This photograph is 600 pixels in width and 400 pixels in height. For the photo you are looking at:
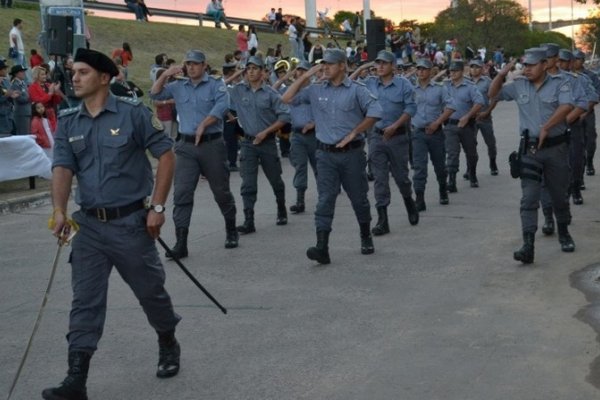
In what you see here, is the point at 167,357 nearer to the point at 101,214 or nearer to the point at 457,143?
the point at 101,214

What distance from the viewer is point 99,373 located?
23.2 ft

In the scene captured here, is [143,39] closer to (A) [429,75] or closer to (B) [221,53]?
(B) [221,53]

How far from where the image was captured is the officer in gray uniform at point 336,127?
1057cm

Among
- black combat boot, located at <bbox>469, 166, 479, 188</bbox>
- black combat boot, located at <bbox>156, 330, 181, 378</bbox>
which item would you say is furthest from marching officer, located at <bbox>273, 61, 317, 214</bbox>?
black combat boot, located at <bbox>156, 330, 181, 378</bbox>

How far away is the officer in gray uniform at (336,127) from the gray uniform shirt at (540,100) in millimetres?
1238

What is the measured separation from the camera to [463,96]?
629 inches

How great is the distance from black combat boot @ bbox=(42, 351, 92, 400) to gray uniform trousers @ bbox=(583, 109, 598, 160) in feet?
33.2

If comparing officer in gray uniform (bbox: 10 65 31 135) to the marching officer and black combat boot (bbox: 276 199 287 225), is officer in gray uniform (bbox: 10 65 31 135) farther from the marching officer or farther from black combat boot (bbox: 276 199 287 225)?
black combat boot (bbox: 276 199 287 225)

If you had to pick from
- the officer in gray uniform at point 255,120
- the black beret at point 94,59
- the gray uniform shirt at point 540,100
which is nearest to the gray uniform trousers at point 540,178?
the gray uniform shirt at point 540,100

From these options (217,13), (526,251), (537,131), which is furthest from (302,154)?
(217,13)

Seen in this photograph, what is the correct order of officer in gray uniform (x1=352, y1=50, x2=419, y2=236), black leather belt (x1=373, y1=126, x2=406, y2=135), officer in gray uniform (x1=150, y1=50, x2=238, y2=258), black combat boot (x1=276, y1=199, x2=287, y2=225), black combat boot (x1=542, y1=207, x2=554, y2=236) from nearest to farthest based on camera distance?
officer in gray uniform (x1=150, y1=50, x2=238, y2=258) < black combat boot (x1=542, y1=207, x2=554, y2=236) < officer in gray uniform (x1=352, y1=50, x2=419, y2=236) < black leather belt (x1=373, y1=126, x2=406, y2=135) < black combat boot (x1=276, y1=199, x2=287, y2=225)

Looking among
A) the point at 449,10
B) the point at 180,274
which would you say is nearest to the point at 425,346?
the point at 180,274

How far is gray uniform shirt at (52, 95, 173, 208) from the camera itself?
21.5 feet

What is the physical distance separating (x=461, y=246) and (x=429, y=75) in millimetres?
4088
